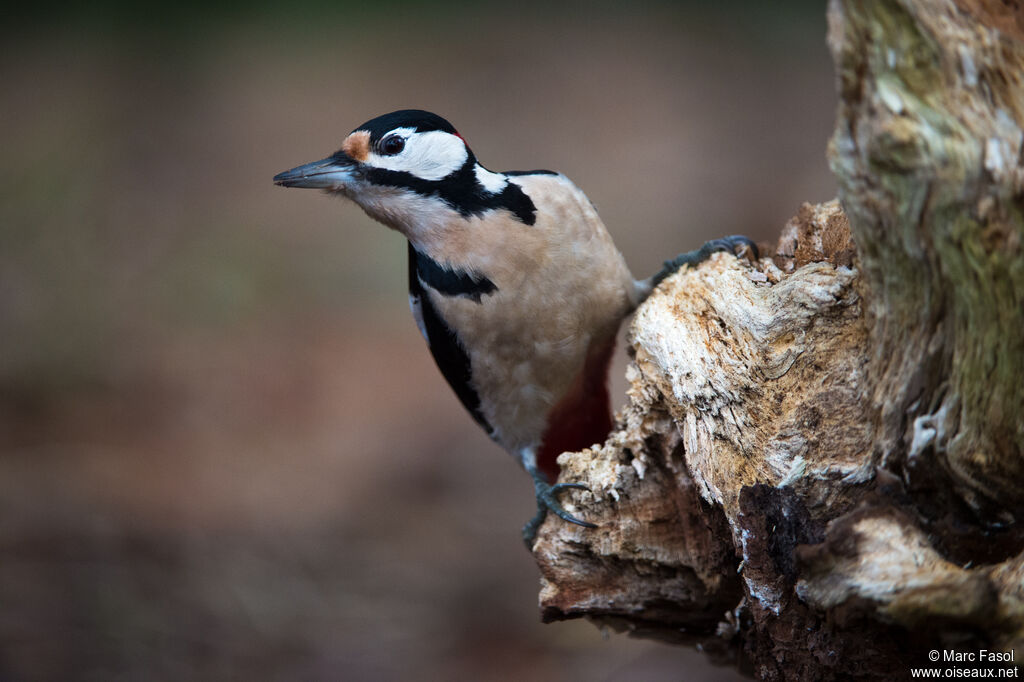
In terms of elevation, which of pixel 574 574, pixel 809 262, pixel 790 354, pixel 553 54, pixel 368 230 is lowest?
pixel 574 574

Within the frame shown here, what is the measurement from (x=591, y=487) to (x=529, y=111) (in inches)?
158

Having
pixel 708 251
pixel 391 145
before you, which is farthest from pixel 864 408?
pixel 391 145

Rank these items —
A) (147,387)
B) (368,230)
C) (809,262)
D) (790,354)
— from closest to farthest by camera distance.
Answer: (790,354)
(809,262)
(147,387)
(368,230)

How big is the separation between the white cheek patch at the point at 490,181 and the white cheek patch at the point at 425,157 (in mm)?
51

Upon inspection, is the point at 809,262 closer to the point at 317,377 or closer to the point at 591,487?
the point at 591,487

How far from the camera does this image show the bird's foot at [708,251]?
2.15 meters

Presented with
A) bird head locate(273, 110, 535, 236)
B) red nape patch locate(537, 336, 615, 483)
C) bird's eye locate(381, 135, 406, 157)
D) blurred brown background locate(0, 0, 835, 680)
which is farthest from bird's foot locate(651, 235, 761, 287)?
blurred brown background locate(0, 0, 835, 680)

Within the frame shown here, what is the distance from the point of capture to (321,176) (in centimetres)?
202

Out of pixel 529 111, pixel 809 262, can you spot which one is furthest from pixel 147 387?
pixel 809 262

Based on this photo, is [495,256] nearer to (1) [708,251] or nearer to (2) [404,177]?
(2) [404,177]

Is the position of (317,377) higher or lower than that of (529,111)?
lower

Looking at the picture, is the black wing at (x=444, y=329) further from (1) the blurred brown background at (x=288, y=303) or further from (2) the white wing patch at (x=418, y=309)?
(1) the blurred brown background at (x=288, y=303)

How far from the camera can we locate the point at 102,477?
4.05m

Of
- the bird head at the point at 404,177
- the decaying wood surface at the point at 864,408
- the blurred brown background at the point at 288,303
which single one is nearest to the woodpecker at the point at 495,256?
the bird head at the point at 404,177
